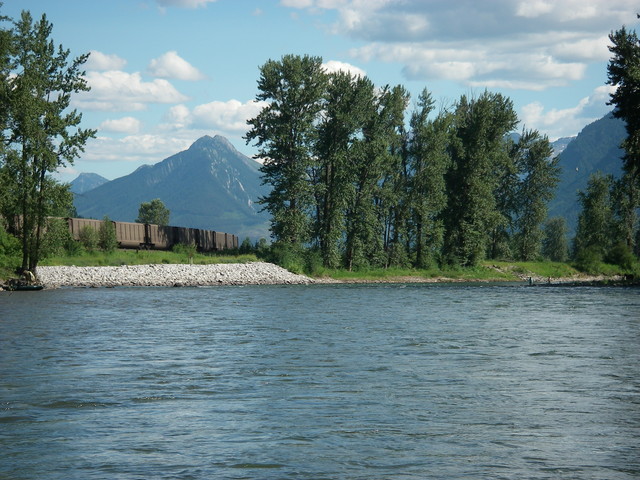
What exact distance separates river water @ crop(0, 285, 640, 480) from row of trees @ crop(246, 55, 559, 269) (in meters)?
48.7

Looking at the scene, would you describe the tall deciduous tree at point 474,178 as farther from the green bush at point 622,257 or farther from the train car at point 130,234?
the train car at point 130,234

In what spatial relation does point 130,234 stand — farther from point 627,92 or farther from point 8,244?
point 627,92

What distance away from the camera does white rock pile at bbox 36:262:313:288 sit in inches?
2371

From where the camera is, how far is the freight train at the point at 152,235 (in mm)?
72625

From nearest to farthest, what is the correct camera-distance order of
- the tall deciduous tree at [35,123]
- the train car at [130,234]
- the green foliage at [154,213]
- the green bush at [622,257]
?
the tall deciduous tree at [35,123], the train car at [130,234], the green bush at [622,257], the green foliage at [154,213]

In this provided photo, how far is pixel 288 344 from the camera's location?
24.2 meters

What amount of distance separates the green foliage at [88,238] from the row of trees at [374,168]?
16.9 metres

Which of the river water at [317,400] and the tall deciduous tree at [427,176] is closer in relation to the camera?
the river water at [317,400]

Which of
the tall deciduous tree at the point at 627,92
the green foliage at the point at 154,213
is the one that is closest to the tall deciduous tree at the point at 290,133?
the tall deciduous tree at the point at 627,92

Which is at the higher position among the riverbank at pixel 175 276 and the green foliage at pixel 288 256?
the green foliage at pixel 288 256

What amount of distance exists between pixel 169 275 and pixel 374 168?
2726 cm

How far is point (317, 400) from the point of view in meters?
14.9

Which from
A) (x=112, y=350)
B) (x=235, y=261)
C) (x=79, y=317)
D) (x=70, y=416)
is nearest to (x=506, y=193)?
(x=235, y=261)

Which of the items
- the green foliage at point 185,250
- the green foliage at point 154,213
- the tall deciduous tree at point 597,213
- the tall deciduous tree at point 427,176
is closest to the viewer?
the green foliage at point 185,250
